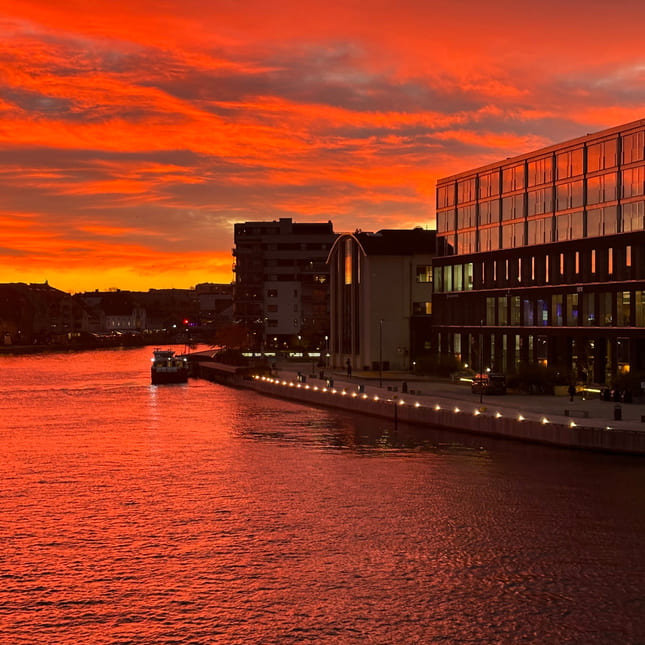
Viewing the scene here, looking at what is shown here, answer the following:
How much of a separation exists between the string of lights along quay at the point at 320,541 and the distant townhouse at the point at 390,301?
53022 millimetres

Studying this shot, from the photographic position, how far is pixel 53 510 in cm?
4634

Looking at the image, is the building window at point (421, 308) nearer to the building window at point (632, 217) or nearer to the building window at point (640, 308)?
the building window at point (632, 217)

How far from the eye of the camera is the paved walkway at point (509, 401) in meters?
63.6

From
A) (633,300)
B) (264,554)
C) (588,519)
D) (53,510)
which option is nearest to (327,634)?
(264,554)

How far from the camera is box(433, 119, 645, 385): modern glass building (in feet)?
284

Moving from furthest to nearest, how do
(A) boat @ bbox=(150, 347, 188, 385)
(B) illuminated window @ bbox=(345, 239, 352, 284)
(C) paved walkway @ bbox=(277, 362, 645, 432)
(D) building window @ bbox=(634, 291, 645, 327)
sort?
(A) boat @ bbox=(150, 347, 188, 385)
(B) illuminated window @ bbox=(345, 239, 352, 284)
(D) building window @ bbox=(634, 291, 645, 327)
(C) paved walkway @ bbox=(277, 362, 645, 432)

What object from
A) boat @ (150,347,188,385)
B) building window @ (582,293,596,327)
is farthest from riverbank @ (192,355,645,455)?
boat @ (150,347,188,385)

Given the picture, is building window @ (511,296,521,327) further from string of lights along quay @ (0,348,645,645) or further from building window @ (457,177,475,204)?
string of lights along quay @ (0,348,645,645)

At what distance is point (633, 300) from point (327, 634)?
62549 millimetres

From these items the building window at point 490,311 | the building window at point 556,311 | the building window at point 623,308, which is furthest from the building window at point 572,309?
the building window at point 490,311

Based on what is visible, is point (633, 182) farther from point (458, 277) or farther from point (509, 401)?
point (458, 277)

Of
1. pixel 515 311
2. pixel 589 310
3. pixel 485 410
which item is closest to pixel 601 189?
pixel 589 310

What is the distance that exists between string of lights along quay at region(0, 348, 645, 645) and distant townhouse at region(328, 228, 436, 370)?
174 feet

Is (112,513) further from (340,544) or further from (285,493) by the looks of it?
(340,544)
